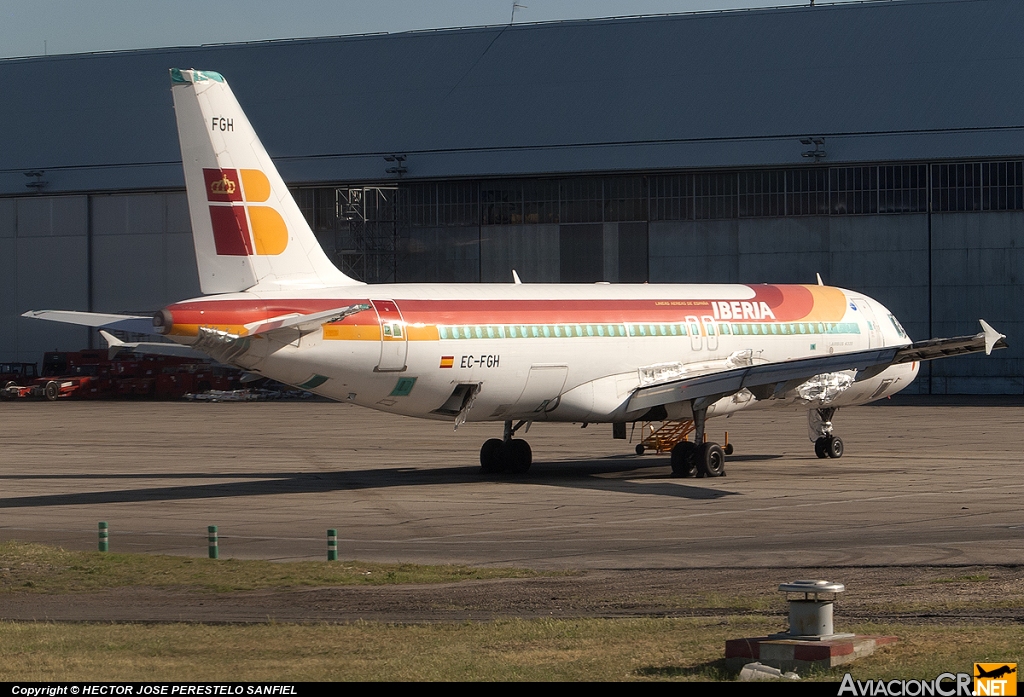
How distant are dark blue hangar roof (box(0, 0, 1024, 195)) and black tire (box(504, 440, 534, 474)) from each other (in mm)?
42267

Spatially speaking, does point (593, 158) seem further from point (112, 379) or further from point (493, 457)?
point (493, 457)

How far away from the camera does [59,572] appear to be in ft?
61.8

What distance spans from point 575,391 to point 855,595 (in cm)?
1663

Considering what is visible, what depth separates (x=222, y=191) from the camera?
26703 mm

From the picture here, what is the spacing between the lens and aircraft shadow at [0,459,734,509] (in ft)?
95.0

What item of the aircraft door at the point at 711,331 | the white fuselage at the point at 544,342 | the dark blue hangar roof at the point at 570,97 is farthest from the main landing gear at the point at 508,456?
the dark blue hangar roof at the point at 570,97

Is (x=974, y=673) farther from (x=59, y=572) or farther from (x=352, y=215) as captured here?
(x=352, y=215)

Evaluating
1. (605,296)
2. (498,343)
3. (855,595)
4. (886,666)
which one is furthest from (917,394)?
(886,666)

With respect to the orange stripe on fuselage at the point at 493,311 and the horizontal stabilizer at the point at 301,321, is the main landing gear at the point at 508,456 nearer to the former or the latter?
the orange stripe on fuselage at the point at 493,311

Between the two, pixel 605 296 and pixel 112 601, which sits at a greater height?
pixel 605 296

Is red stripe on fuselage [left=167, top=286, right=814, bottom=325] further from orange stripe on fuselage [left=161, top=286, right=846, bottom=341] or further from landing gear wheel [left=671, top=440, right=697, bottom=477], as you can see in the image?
landing gear wheel [left=671, top=440, right=697, bottom=477]

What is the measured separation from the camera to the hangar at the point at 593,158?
69.6 metres

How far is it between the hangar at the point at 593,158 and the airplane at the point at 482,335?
33625 millimetres

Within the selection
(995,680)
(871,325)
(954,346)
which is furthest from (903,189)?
(995,680)
